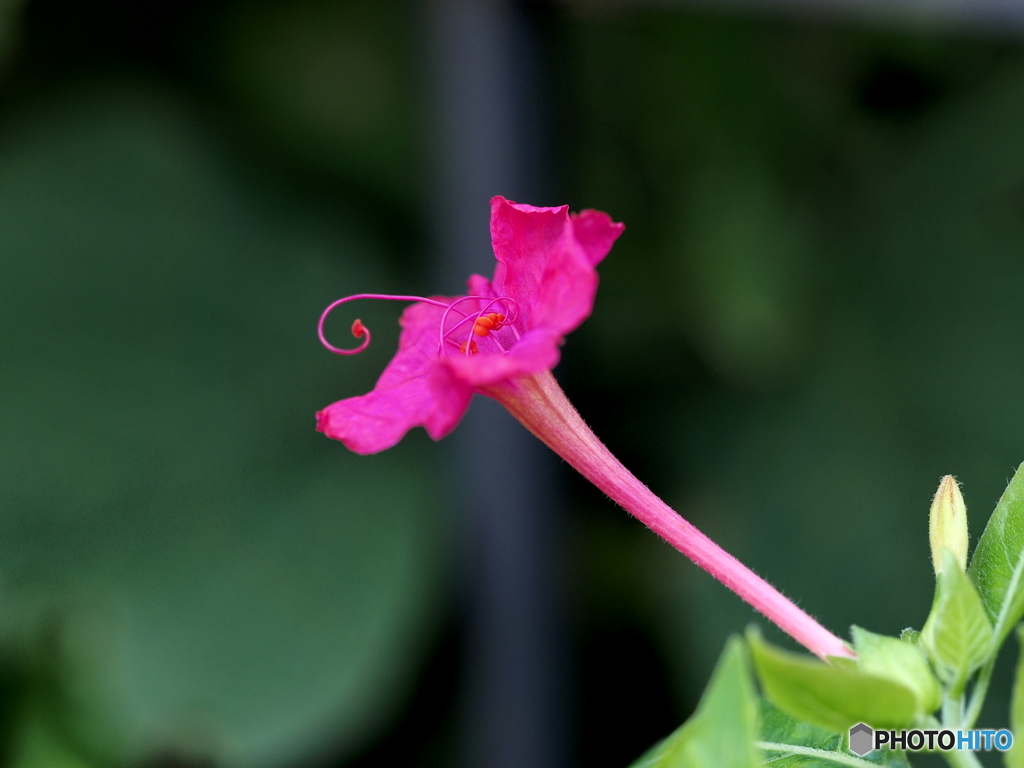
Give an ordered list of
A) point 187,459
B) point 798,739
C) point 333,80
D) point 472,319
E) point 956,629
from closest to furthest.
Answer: point 956,629
point 798,739
point 472,319
point 187,459
point 333,80

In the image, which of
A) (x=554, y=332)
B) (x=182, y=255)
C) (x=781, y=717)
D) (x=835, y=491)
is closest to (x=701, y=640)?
(x=835, y=491)

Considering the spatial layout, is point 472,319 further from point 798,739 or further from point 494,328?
point 798,739

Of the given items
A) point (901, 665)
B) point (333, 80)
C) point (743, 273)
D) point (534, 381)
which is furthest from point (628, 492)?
point (333, 80)

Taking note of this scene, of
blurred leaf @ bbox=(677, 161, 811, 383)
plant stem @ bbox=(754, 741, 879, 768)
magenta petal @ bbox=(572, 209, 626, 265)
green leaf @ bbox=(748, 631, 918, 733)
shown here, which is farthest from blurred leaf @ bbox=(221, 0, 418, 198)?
green leaf @ bbox=(748, 631, 918, 733)

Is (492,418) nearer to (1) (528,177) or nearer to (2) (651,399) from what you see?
(2) (651,399)

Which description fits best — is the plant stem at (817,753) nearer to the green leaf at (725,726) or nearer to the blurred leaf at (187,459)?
the green leaf at (725,726)

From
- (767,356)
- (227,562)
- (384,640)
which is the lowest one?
(384,640)

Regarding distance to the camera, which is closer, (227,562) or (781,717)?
(781,717)
